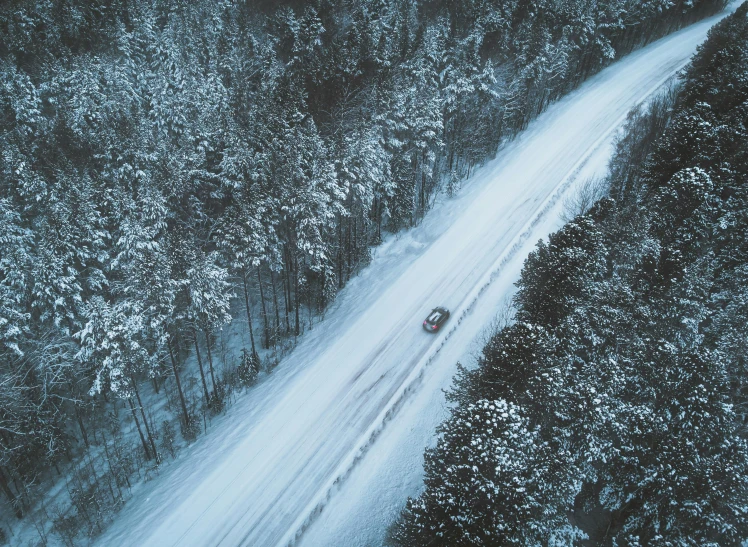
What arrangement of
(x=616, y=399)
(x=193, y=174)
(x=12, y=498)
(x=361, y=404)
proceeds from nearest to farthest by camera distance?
(x=616, y=399) → (x=12, y=498) → (x=361, y=404) → (x=193, y=174)

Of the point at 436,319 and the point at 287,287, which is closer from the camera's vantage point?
the point at 436,319

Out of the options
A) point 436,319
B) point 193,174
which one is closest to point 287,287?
point 193,174

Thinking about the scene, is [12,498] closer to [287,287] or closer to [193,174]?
[287,287]

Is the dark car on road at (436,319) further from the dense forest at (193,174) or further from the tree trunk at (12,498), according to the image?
the tree trunk at (12,498)

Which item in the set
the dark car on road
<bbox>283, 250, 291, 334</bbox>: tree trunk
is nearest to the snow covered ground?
the dark car on road

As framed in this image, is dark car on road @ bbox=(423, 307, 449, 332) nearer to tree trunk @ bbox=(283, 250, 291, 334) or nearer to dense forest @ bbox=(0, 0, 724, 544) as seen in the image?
dense forest @ bbox=(0, 0, 724, 544)

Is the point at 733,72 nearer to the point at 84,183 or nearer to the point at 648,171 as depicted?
the point at 648,171

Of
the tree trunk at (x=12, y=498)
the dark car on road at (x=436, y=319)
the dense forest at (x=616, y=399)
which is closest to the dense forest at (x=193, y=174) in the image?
the tree trunk at (x=12, y=498)
